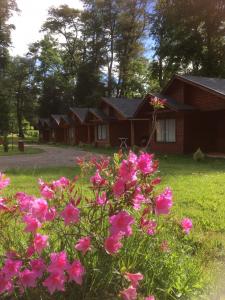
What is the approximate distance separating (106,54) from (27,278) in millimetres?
49552

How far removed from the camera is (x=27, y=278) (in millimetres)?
2492

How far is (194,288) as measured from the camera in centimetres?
353

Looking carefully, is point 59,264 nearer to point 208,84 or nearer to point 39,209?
point 39,209

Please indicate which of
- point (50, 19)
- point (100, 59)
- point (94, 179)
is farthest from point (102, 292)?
point (50, 19)

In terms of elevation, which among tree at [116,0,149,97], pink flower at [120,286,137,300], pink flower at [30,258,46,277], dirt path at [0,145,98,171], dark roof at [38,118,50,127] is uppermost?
tree at [116,0,149,97]

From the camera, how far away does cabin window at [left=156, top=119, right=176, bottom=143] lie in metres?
21.9

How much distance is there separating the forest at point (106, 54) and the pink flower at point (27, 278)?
35189 mm

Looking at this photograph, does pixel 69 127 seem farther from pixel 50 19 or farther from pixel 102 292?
pixel 102 292

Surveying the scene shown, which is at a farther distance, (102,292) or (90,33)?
(90,33)

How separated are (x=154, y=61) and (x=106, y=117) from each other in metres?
16.0

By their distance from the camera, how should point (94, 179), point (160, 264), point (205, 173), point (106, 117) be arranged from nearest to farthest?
point (94, 179), point (160, 264), point (205, 173), point (106, 117)

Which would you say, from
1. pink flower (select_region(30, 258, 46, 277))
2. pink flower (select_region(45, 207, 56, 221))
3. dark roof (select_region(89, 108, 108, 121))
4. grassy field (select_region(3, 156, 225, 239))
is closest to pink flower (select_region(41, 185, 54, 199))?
pink flower (select_region(45, 207, 56, 221))

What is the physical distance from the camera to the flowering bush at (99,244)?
8.29ft

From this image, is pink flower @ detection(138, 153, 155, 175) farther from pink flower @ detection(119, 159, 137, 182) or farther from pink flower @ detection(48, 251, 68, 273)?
pink flower @ detection(48, 251, 68, 273)
